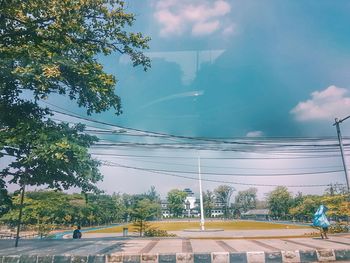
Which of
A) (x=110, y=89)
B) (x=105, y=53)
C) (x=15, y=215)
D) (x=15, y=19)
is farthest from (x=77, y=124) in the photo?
(x=15, y=215)

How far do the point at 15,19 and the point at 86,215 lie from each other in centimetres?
4546

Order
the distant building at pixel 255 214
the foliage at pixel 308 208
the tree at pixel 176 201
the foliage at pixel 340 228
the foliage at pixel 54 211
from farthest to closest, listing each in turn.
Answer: the tree at pixel 176 201 → the distant building at pixel 255 214 → the foliage at pixel 308 208 → the foliage at pixel 54 211 → the foliage at pixel 340 228

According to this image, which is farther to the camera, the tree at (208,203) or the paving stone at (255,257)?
the tree at (208,203)

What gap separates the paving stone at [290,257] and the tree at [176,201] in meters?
97.5

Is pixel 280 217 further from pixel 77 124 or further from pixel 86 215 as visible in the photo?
pixel 77 124

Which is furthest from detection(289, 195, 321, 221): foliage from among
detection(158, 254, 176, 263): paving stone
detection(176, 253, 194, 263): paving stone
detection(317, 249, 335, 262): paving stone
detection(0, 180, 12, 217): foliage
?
detection(0, 180, 12, 217): foliage

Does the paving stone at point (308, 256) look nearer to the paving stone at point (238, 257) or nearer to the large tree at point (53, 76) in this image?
the paving stone at point (238, 257)

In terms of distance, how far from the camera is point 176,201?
348ft

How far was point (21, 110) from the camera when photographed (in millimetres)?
12445

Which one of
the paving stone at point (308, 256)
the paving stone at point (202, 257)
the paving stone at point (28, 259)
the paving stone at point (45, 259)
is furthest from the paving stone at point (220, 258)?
the paving stone at point (28, 259)

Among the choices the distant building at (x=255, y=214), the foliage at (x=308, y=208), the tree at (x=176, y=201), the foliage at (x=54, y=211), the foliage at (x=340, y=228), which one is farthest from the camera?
the tree at (x=176, y=201)

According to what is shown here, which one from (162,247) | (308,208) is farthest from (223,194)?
(162,247)

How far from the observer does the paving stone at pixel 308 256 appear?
10.6m

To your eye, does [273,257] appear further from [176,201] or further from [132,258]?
[176,201]
